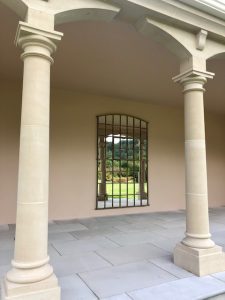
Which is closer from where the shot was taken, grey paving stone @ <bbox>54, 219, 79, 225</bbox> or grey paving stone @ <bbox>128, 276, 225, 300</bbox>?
grey paving stone @ <bbox>128, 276, 225, 300</bbox>

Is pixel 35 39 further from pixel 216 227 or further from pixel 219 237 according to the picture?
pixel 216 227

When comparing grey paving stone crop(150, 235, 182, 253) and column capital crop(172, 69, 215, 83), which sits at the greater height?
column capital crop(172, 69, 215, 83)

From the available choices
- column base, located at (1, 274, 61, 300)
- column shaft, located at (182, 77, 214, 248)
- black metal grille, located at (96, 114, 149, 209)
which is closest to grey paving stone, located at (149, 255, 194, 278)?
A: column shaft, located at (182, 77, 214, 248)

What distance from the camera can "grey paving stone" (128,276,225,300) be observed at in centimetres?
225

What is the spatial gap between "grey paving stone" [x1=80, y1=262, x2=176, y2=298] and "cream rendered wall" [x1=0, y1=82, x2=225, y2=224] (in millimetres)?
2944

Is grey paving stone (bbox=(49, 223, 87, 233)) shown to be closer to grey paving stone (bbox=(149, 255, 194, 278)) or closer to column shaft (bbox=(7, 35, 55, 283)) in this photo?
grey paving stone (bbox=(149, 255, 194, 278))

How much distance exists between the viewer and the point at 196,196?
2.92 metres

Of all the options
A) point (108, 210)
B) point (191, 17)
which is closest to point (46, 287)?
point (191, 17)

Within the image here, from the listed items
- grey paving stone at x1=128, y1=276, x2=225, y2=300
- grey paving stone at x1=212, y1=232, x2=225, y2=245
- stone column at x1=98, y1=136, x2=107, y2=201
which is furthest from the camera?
stone column at x1=98, y1=136, x2=107, y2=201

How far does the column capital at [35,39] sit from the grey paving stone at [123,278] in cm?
215

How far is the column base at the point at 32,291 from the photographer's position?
6.33 feet

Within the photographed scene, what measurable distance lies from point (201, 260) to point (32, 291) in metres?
1.71

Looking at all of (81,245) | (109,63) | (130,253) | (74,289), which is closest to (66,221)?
(81,245)

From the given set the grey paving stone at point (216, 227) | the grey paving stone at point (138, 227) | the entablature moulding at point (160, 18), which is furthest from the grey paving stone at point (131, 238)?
the entablature moulding at point (160, 18)
